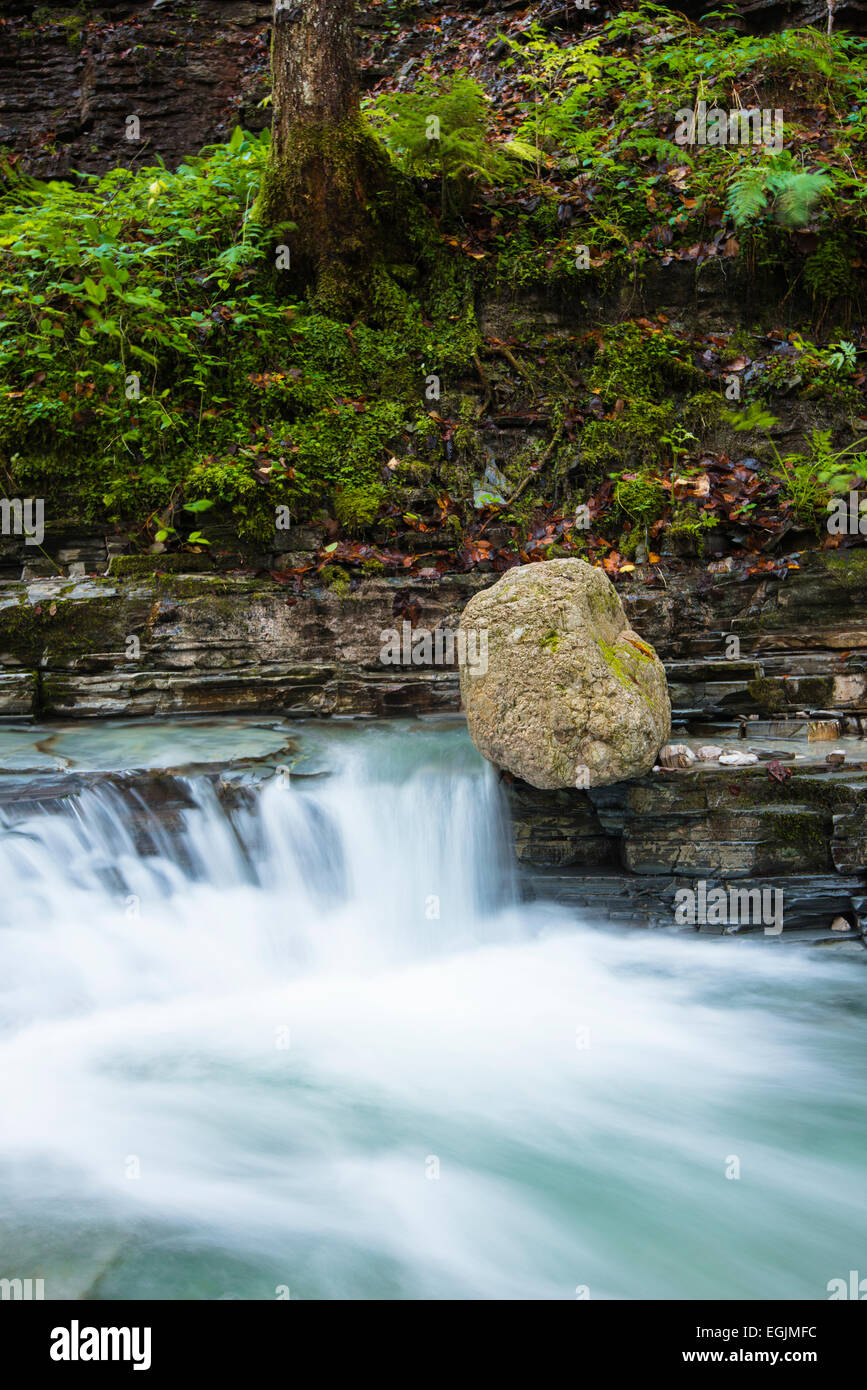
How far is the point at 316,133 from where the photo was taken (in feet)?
25.6

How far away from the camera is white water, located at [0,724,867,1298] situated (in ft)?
10.6

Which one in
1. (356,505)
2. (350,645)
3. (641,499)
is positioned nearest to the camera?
(350,645)

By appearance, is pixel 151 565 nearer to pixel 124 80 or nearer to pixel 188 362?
pixel 188 362

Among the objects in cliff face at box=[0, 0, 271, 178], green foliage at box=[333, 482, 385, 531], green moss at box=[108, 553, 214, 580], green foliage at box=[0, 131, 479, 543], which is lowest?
green moss at box=[108, 553, 214, 580]

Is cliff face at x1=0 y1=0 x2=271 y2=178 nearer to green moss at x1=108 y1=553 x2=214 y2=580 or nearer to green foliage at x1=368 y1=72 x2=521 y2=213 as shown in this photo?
green foliage at x1=368 y1=72 x2=521 y2=213

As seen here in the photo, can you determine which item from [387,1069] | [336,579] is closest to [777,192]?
[336,579]

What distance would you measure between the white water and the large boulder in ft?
2.91

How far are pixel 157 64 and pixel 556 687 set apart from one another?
11.7m

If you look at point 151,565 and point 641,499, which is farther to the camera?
point 641,499

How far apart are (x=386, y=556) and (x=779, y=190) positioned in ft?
16.7

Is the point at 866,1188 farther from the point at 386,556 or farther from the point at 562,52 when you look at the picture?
the point at 562,52

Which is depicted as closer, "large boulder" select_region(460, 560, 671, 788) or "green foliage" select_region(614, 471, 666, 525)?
"large boulder" select_region(460, 560, 671, 788)

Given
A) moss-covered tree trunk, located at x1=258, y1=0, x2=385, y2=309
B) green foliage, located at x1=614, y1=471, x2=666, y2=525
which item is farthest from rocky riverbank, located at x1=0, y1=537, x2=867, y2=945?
moss-covered tree trunk, located at x1=258, y1=0, x2=385, y2=309

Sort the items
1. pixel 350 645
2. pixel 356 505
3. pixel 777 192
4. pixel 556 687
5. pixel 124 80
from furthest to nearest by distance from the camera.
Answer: pixel 124 80, pixel 777 192, pixel 356 505, pixel 350 645, pixel 556 687
